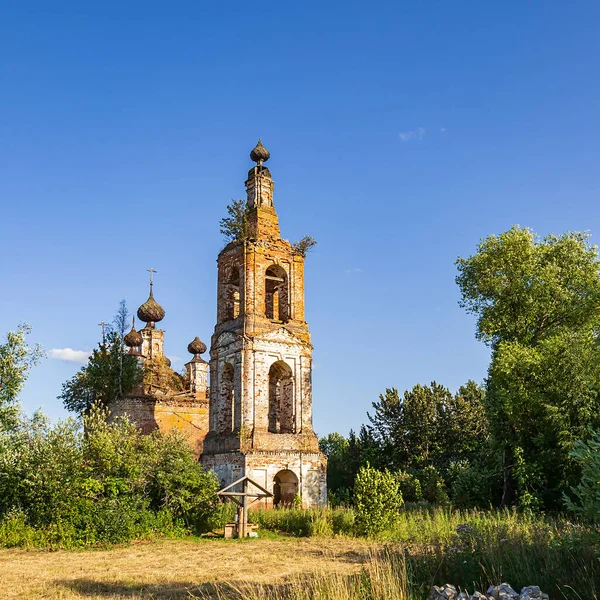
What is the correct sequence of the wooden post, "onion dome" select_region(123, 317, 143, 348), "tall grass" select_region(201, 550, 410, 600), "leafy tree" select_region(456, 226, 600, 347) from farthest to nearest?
1. "onion dome" select_region(123, 317, 143, 348)
2. "leafy tree" select_region(456, 226, 600, 347)
3. the wooden post
4. "tall grass" select_region(201, 550, 410, 600)

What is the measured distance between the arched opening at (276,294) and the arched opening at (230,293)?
1394 mm

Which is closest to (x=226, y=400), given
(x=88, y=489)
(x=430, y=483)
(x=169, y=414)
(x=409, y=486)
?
(x=88, y=489)

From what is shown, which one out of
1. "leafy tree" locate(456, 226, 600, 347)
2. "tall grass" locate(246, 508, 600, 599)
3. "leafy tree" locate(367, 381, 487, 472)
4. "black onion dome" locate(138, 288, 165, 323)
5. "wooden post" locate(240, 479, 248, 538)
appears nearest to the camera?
"tall grass" locate(246, 508, 600, 599)

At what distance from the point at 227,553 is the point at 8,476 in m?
6.65

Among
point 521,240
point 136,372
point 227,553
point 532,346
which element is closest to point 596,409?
point 532,346

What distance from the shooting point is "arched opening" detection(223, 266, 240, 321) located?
90.3ft

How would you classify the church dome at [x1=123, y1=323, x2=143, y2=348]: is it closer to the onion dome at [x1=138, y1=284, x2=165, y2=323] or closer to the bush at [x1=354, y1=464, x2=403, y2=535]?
the onion dome at [x1=138, y1=284, x2=165, y2=323]

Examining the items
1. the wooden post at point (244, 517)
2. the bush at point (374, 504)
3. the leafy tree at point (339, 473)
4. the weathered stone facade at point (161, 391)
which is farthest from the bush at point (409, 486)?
the weathered stone facade at point (161, 391)

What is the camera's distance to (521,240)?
24688 mm

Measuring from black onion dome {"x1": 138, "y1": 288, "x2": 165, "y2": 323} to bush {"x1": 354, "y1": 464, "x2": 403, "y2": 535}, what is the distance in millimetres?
31428

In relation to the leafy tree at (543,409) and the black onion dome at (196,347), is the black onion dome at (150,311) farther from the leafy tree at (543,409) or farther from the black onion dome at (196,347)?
the leafy tree at (543,409)

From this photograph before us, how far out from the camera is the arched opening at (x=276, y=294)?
90.4 ft

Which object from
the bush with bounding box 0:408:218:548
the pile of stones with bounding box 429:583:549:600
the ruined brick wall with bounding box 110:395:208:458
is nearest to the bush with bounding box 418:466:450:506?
the bush with bounding box 0:408:218:548

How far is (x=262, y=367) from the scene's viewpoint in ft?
82.6
